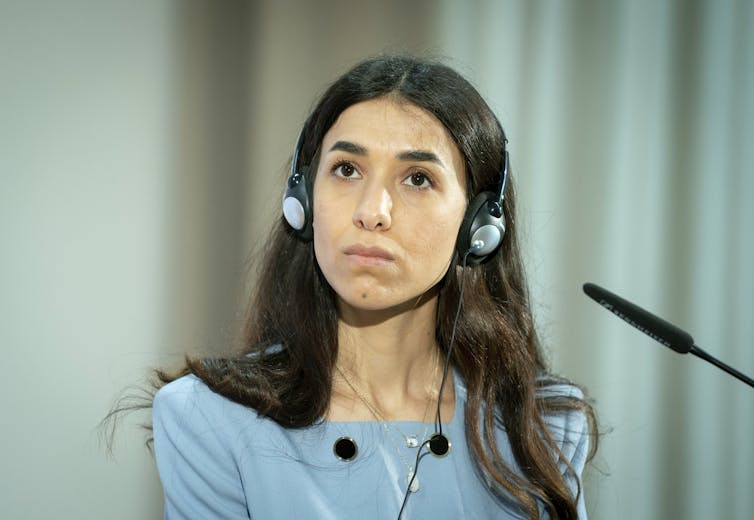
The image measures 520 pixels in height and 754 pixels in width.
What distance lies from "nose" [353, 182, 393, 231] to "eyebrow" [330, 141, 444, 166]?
0.20 feet

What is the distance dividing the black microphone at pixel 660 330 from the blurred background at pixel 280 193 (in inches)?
45.6

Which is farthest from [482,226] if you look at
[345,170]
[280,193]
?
[280,193]

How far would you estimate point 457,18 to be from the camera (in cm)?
226

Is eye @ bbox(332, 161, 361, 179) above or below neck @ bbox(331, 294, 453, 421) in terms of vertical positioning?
above

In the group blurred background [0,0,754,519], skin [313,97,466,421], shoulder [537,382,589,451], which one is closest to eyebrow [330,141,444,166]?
skin [313,97,466,421]

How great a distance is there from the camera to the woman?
1.30 meters

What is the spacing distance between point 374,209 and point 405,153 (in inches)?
4.6

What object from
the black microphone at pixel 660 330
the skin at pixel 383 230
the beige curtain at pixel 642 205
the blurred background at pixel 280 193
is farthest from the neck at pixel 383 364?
the beige curtain at pixel 642 205

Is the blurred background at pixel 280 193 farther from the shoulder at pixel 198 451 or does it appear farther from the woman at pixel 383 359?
the shoulder at pixel 198 451

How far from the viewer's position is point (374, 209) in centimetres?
129

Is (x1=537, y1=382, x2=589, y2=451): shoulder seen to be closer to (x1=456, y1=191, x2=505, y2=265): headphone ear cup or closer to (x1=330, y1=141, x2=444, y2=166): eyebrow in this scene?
(x1=456, y1=191, x2=505, y2=265): headphone ear cup

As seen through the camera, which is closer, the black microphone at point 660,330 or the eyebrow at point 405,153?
the black microphone at point 660,330

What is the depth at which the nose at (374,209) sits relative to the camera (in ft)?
4.22

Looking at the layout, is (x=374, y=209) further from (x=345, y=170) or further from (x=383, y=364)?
(x=383, y=364)
